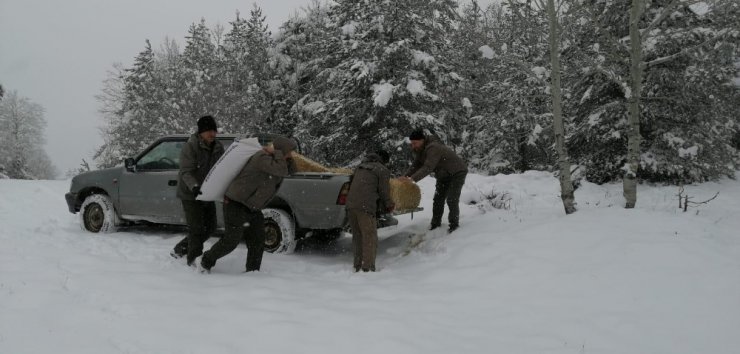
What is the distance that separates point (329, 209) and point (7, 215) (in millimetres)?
6453

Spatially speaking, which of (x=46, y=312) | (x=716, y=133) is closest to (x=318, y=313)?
(x=46, y=312)

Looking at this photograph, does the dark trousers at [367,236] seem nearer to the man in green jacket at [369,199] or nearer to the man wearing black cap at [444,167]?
the man in green jacket at [369,199]

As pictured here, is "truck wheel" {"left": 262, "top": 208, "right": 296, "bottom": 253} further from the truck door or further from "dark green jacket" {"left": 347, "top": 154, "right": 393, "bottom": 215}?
the truck door

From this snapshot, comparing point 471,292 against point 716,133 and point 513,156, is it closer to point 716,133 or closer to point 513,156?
point 716,133

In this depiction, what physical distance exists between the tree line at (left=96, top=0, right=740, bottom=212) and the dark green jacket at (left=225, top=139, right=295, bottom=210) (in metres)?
3.31

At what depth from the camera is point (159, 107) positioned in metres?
26.5

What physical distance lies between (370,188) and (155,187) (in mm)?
3756

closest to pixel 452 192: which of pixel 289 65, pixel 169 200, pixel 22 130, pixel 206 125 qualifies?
pixel 206 125

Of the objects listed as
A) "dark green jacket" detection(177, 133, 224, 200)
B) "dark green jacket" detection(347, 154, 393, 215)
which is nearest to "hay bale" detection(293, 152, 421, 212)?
"dark green jacket" detection(347, 154, 393, 215)

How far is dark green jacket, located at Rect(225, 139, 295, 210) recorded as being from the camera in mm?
5500

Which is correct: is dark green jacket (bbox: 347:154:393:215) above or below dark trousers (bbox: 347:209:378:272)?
above

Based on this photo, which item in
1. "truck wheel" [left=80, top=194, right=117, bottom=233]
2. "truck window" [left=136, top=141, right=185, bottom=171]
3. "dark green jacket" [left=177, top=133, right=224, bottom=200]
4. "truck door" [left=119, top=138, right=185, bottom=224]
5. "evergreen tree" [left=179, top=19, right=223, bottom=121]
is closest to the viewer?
"dark green jacket" [left=177, top=133, right=224, bottom=200]

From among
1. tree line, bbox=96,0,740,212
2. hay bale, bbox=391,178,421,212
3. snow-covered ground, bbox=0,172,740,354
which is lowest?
snow-covered ground, bbox=0,172,740,354

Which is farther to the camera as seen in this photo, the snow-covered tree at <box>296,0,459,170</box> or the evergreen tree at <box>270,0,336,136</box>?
the evergreen tree at <box>270,0,336,136</box>
